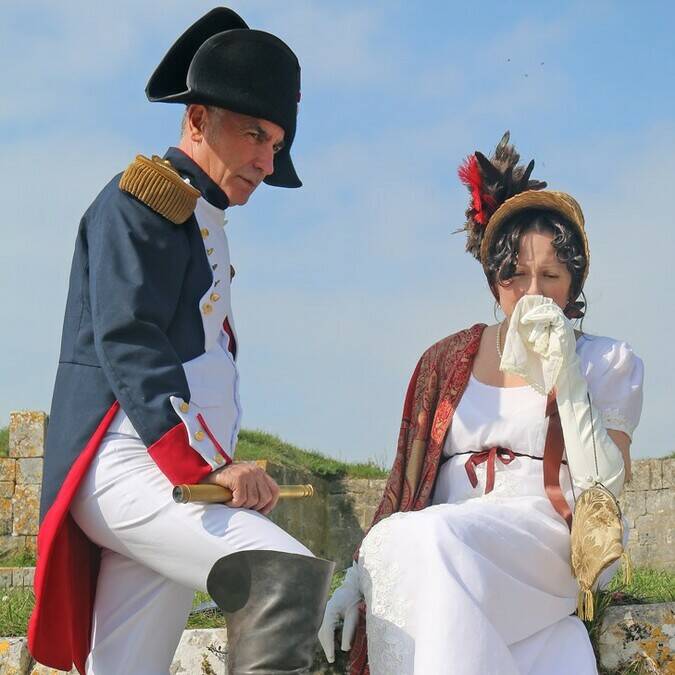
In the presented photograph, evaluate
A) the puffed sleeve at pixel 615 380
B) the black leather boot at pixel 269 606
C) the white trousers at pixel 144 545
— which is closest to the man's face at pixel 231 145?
the white trousers at pixel 144 545

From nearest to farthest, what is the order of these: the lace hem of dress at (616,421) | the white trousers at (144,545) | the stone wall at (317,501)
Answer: the white trousers at (144,545) → the lace hem of dress at (616,421) → the stone wall at (317,501)

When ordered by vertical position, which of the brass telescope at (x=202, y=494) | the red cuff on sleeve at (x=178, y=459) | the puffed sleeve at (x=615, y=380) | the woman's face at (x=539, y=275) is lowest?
the brass telescope at (x=202, y=494)

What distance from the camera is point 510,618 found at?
3.52m

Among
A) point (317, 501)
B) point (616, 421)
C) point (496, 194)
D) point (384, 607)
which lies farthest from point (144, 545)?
point (317, 501)

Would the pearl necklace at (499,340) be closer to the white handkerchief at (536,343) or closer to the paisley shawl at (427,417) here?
the paisley shawl at (427,417)

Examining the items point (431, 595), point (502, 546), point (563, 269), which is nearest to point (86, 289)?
point (431, 595)

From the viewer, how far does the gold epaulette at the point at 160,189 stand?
286 centimetres

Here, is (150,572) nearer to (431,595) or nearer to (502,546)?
(431,595)

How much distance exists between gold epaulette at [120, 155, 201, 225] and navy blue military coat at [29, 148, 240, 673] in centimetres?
2

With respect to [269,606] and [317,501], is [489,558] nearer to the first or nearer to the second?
[269,606]

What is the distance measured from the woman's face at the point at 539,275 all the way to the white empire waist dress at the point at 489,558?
0.75 feet

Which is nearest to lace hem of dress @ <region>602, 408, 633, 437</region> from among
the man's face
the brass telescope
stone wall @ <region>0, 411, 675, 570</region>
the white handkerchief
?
the white handkerchief

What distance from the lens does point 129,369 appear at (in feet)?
8.87

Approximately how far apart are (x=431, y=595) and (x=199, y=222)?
1251 mm
